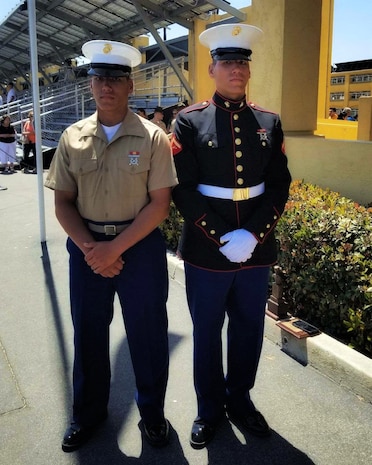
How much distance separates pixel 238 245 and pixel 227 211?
213 mm

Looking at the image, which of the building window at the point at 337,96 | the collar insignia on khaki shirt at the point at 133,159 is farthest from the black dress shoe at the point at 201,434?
the building window at the point at 337,96

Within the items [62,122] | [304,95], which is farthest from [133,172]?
[62,122]

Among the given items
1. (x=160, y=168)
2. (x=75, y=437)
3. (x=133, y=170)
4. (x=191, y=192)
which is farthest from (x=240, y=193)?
(x=75, y=437)

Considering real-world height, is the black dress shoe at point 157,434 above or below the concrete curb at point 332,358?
below

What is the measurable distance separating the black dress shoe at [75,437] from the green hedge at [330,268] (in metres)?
1.75

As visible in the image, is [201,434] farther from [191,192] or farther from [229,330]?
[191,192]

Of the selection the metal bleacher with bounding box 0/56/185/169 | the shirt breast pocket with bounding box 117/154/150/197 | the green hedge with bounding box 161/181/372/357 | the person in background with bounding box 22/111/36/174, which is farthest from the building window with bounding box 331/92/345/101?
the shirt breast pocket with bounding box 117/154/150/197

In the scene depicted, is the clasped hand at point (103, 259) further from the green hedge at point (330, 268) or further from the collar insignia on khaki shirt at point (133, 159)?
the green hedge at point (330, 268)

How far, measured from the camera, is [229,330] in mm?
2430

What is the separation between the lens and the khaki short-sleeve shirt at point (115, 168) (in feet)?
6.75

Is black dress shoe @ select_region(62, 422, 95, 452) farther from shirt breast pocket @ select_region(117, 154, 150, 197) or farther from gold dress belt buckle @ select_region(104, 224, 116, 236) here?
shirt breast pocket @ select_region(117, 154, 150, 197)

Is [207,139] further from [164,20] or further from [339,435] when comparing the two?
[164,20]

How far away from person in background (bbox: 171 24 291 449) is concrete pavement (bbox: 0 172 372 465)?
0.47 feet

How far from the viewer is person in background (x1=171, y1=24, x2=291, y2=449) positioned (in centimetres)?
214
